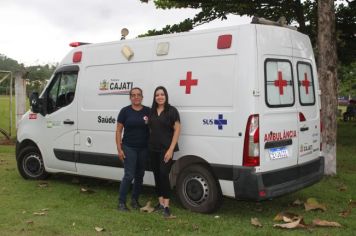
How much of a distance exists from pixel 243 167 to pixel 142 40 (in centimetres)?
258

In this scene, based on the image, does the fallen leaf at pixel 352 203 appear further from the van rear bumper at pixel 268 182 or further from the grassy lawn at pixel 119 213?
the van rear bumper at pixel 268 182

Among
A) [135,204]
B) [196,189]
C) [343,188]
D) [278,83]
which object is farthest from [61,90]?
[343,188]

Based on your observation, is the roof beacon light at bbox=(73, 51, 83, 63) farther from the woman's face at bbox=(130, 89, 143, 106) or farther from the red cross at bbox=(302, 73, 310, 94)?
the red cross at bbox=(302, 73, 310, 94)

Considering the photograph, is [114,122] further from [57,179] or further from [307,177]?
[307,177]

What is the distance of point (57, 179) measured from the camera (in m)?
9.27

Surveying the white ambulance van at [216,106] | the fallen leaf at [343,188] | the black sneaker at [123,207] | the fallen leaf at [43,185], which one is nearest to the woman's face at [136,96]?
the white ambulance van at [216,106]

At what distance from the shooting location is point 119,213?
6629 millimetres

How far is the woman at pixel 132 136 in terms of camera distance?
21.9 feet

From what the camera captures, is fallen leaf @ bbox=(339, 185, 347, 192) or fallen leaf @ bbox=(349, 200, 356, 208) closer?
→ fallen leaf @ bbox=(349, 200, 356, 208)

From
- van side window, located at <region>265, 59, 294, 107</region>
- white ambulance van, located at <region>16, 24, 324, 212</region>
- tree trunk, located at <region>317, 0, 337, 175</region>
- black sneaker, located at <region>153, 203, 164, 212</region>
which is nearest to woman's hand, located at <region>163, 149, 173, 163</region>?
white ambulance van, located at <region>16, 24, 324, 212</region>

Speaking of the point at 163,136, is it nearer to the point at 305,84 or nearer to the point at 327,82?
the point at 305,84

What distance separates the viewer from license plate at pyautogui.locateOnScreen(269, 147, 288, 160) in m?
6.25

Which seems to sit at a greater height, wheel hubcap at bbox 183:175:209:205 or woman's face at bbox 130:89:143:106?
woman's face at bbox 130:89:143:106

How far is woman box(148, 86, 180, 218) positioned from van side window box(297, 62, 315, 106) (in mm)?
1854
